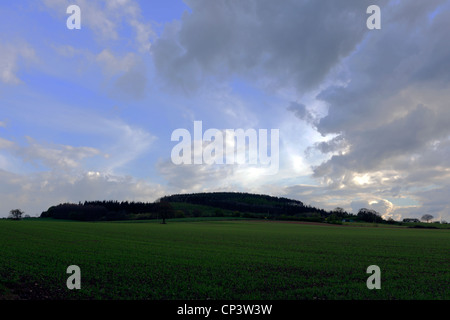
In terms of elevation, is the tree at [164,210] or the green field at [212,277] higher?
the green field at [212,277]

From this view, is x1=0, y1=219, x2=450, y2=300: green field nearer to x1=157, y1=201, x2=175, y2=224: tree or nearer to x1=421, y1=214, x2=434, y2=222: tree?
x1=157, y1=201, x2=175, y2=224: tree

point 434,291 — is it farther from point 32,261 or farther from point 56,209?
point 56,209

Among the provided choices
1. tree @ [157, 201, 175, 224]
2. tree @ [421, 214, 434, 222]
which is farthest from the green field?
tree @ [421, 214, 434, 222]

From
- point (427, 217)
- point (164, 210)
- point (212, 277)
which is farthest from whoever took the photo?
point (427, 217)

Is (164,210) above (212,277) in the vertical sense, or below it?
below

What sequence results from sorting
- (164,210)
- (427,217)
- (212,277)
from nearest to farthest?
(212,277) < (164,210) < (427,217)

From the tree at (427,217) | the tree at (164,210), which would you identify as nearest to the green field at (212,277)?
the tree at (164,210)

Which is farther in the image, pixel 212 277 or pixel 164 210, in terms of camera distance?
pixel 164 210

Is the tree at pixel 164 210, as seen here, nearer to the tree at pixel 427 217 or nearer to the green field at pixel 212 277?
the green field at pixel 212 277

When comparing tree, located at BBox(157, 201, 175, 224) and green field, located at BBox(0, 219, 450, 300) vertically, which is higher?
green field, located at BBox(0, 219, 450, 300)

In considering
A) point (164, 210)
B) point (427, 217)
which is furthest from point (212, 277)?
point (427, 217)

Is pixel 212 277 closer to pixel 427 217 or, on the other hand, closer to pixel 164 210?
pixel 164 210

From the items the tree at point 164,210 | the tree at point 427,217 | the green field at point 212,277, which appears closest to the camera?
the green field at point 212,277
